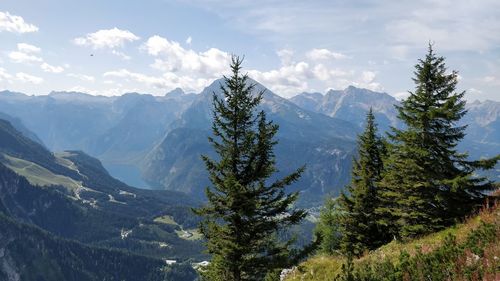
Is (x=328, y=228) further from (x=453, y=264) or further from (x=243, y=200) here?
(x=453, y=264)

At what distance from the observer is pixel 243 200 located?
23.0 m

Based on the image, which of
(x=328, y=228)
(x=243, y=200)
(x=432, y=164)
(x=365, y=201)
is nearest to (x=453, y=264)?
(x=243, y=200)

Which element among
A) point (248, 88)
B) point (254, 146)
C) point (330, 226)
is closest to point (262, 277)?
point (254, 146)

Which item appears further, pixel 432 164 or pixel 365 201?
pixel 365 201

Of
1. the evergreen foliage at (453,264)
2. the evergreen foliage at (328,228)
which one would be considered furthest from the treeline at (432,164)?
the evergreen foliage at (328,228)

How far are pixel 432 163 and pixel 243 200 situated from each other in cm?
1304

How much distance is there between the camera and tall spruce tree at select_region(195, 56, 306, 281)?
76.7 feet

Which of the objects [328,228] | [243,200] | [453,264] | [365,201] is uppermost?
[243,200]

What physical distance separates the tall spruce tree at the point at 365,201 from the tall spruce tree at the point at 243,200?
14100mm

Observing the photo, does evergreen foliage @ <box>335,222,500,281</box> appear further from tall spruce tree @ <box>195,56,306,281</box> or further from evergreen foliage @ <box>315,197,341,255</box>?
evergreen foliage @ <box>315,197,341,255</box>

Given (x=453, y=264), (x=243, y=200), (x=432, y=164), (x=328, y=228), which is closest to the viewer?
(x=453, y=264)

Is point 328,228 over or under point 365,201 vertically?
under

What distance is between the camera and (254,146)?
2423 centimetres

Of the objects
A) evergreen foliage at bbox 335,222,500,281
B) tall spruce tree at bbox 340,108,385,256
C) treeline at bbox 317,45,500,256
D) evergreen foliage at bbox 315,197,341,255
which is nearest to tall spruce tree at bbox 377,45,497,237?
treeline at bbox 317,45,500,256
